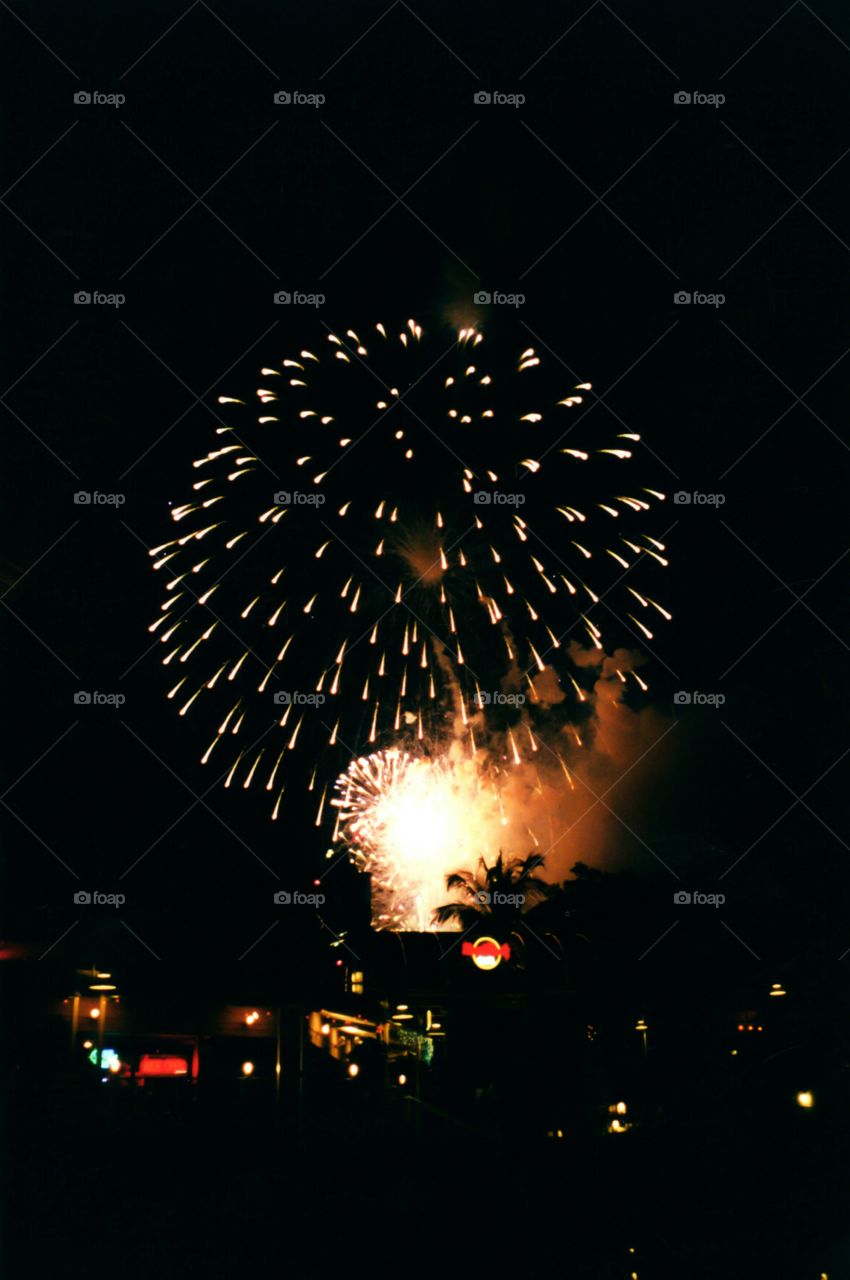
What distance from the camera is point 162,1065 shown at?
110ft

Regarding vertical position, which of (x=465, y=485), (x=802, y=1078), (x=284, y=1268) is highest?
(x=465, y=485)

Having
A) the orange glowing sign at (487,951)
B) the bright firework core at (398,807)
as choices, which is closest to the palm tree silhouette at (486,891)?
the bright firework core at (398,807)

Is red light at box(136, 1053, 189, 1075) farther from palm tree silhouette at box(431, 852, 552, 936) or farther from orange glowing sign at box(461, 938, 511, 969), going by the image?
orange glowing sign at box(461, 938, 511, 969)

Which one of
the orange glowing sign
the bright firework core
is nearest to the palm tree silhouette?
the bright firework core

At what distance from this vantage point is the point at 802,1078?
17.0m

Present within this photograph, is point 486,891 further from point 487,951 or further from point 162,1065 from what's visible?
point 487,951

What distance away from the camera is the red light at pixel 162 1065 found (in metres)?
33.0

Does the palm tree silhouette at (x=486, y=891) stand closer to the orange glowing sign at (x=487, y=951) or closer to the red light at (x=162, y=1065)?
the red light at (x=162, y=1065)

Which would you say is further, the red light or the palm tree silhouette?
the palm tree silhouette

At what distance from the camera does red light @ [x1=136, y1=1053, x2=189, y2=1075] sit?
33.0 meters

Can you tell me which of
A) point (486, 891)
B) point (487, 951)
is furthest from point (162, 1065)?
point (487, 951)

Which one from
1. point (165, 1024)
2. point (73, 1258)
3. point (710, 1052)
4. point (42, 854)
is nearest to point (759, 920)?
point (710, 1052)

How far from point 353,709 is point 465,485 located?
18.3 feet

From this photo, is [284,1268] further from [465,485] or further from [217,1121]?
[465,485]
